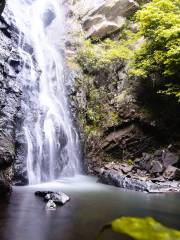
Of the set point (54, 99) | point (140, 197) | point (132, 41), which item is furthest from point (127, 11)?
point (140, 197)

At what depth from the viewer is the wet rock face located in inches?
365

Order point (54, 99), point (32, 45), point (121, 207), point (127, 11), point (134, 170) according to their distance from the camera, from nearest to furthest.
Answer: point (121, 207), point (134, 170), point (54, 99), point (32, 45), point (127, 11)

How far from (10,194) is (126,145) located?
704 centimetres

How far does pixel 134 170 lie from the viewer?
528 inches

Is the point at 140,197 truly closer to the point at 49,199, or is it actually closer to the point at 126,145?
the point at 49,199

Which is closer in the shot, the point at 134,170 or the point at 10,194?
the point at 10,194

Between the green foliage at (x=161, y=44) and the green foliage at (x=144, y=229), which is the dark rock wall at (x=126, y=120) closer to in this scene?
the green foliage at (x=161, y=44)

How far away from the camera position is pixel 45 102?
1541 cm

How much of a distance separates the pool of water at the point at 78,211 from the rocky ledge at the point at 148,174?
0.66 metres

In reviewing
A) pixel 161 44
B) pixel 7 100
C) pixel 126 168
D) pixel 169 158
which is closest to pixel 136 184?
pixel 126 168

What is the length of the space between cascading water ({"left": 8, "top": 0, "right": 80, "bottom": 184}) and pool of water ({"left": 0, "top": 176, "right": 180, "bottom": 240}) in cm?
179

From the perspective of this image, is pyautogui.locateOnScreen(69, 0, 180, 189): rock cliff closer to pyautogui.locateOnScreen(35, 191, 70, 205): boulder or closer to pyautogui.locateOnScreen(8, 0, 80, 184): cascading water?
pyautogui.locateOnScreen(8, 0, 80, 184): cascading water

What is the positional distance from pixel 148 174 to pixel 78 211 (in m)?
6.05

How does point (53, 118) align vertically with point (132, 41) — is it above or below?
below
